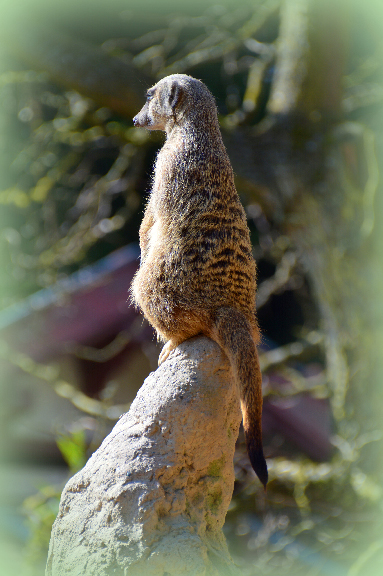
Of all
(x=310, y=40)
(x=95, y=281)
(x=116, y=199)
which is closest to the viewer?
(x=310, y=40)

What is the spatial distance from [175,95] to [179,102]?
30mm

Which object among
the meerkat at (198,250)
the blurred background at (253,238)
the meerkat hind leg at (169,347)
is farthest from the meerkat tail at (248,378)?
the blurred background at (253,238)

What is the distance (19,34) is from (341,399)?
3.77 meters

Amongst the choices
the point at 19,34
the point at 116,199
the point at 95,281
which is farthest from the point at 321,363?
the point at 19,34

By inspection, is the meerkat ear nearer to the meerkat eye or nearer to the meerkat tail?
the meerkat eye

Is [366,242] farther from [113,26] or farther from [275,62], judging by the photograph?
[113,26]

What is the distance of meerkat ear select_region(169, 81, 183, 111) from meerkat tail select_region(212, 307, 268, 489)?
859 mm

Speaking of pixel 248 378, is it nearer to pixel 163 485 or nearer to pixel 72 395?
pixel 163 485

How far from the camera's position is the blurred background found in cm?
374

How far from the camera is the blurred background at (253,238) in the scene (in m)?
3.74

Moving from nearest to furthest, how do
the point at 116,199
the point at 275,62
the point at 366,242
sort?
the point at 366,242, the point at 275,62, the point at 116,199

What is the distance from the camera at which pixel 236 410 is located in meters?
1.69

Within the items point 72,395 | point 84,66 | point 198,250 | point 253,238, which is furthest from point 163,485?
point 253,238

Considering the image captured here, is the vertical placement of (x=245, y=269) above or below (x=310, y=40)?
below
